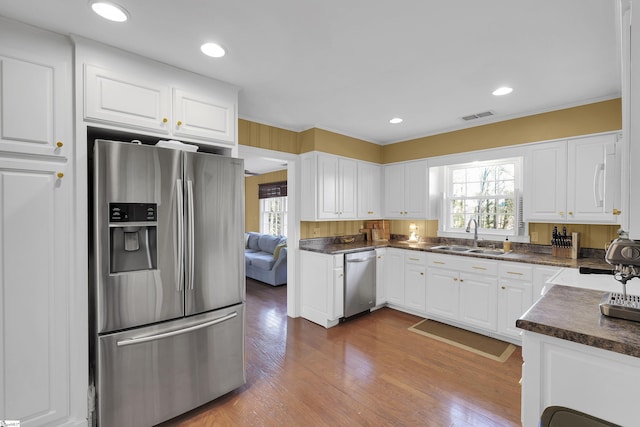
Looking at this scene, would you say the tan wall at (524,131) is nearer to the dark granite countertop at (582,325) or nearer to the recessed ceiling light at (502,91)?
the recessed ceiling light at (502,91)

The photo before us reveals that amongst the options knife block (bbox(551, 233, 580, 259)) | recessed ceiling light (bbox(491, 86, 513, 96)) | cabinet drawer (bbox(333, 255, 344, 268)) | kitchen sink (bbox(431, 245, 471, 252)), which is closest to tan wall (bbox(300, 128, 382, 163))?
cabinet drawer (bbox(333, 255, 344, 268))

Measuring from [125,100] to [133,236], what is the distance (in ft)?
2.99

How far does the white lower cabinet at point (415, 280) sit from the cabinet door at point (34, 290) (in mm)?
3466

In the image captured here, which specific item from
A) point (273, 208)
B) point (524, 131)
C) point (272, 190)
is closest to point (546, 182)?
point (524, 131)

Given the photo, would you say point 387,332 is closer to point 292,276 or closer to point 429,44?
point 292,276

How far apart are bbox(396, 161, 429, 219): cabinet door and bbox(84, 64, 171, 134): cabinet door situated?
3320 millimetres

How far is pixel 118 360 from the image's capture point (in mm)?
1791

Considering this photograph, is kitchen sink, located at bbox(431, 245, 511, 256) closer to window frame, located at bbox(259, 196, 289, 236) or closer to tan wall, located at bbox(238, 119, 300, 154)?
tan wall, located at bbox(238, 119, 300, 154)

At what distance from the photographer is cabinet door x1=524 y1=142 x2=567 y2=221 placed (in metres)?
3.09

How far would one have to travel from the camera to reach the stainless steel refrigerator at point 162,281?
177cm

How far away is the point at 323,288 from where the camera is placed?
11.9ft

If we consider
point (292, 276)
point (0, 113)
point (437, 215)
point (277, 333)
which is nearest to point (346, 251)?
point (292, 276)

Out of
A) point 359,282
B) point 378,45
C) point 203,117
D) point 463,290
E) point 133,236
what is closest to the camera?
point 133,236

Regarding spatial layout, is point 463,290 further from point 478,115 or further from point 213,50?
point 213,50
